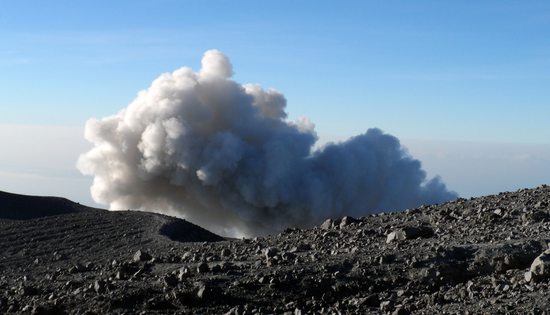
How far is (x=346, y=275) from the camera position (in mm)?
10734

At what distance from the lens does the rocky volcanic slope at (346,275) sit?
9.27 metres

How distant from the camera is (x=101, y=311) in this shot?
10609 millimetres

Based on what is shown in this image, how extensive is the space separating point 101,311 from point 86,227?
1124 cm

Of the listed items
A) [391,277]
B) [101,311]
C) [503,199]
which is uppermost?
[503,199]

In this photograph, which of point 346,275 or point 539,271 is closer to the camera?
point 539,271

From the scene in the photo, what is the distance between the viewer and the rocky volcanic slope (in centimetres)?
927

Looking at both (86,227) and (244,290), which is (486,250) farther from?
(86,227)

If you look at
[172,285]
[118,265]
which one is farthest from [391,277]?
[118,265]

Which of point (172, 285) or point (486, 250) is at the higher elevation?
point (486, 250)

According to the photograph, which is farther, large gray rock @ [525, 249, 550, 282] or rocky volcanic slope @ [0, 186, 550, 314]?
rocky volcanic slope @ [0, 186, 550, 314]

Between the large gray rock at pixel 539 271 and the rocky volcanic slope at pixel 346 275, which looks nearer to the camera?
the large gray rock at pixel 539 271

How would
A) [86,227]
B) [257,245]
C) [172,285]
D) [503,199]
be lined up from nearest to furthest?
[172,285], [257,245], [503,199], [86,227]

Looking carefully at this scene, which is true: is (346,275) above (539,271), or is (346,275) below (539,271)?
below

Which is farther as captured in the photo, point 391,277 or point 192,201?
point 192,201
